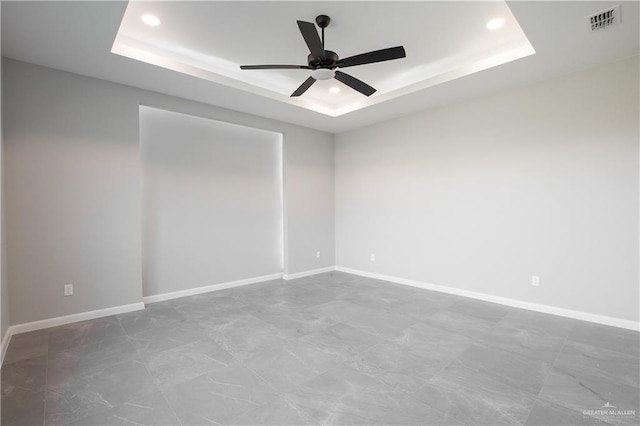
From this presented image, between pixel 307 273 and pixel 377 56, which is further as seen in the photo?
pixel 307 273

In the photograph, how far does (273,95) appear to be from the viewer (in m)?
4.22

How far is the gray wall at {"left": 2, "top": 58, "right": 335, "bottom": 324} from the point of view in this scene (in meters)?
3.10

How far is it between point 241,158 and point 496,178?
3.93m

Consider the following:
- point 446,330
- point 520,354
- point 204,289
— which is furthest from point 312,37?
point 204,289

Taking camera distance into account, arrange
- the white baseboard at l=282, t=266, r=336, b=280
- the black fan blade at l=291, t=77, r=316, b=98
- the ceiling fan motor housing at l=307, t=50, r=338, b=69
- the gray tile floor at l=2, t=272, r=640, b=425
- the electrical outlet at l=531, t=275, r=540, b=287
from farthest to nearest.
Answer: the white baseboard at l=282, t=266, r=336, b=280 → the electrical outlet at l=531, t=275, r=540, b=287 → the black fan blade at l=291, t=77, r=316, b=98 → the ceiling fan motor housing at l=307, t=50, r=338, b=69 → the gray tile floor at l=2, t=272, r=640, b=425

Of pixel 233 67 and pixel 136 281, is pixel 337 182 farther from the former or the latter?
pixel 136 281

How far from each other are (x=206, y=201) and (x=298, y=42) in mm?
A: 2716

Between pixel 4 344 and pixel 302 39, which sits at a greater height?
pixel 302 39

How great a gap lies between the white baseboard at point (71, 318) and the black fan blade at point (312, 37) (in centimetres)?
363

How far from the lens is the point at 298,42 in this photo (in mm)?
3184

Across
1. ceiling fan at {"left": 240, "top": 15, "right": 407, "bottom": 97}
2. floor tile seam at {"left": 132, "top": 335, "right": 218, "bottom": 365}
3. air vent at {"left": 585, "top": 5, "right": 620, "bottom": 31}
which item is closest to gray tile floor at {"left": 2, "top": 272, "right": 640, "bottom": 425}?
floor tile seam at {"left": 132, "top": 335, "right": 218, "bottom": 365}

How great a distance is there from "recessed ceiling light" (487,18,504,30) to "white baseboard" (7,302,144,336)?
5.04m

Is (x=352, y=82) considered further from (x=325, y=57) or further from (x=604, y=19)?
(x=604, y=19)

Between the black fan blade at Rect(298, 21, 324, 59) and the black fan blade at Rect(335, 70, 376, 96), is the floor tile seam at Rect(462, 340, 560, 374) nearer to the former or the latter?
the black fan blade at Rect(335, 70, 376, 96)
